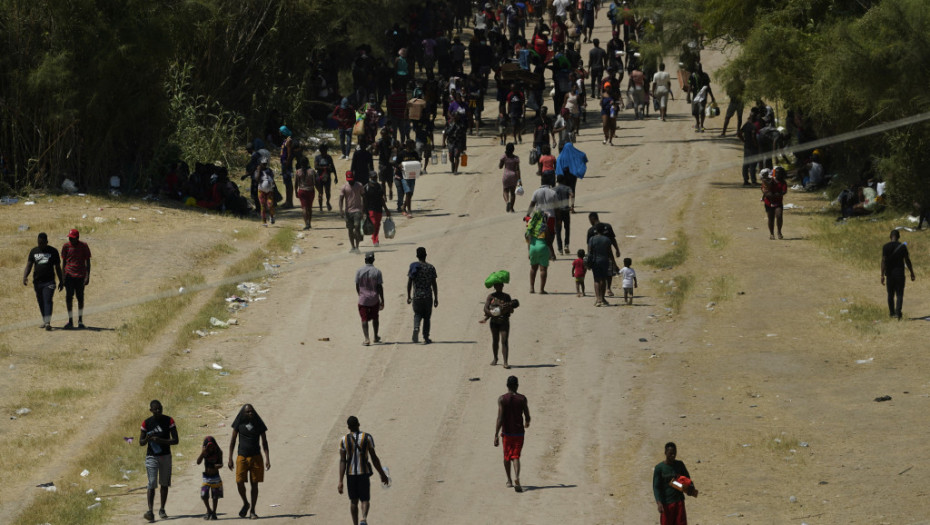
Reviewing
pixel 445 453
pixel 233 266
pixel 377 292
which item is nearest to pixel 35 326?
pixel 233 266

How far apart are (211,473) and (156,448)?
2.04 feet

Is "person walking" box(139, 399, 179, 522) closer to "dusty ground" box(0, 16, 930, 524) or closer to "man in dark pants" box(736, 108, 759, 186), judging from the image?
"dusty ground" box(0, 16, 930, 524)

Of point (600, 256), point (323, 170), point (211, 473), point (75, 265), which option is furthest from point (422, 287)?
point (323, 170)

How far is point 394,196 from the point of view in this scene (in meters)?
30.3

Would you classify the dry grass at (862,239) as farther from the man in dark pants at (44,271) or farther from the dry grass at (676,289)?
the man in dark pants at (44,271)

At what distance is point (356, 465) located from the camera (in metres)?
12.8

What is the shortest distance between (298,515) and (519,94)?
21075 mm

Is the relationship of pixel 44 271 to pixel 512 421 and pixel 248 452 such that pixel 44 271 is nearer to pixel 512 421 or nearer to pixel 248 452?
pixel 248 452

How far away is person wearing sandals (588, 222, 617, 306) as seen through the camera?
20.8 m

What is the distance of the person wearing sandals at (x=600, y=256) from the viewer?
20.8 metres

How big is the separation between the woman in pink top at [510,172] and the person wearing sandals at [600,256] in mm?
5549

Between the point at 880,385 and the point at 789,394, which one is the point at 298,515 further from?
the point at 880,385

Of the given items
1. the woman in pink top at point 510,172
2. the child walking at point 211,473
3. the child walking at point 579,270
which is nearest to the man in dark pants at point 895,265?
the child walking at point 579,270

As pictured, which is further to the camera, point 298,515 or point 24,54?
point 24,54
